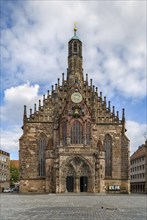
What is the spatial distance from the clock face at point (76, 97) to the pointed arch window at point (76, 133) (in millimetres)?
4542

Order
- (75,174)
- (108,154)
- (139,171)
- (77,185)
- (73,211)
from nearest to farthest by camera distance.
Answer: (73,211) → (77,185) → (75,174) → (108,154) → (139,171)

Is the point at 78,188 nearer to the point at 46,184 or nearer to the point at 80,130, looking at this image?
the point at 46,184

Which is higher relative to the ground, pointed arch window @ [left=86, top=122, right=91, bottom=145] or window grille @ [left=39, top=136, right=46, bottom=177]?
pointed arch window @ [left=86, top=122, right=91, bottom=145]

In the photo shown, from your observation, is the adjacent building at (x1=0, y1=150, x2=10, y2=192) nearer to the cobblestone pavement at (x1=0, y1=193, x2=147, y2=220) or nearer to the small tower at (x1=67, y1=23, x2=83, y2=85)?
the small tower at (x1=67, y1=23, x2=83, y2=85)

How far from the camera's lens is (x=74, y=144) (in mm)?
→ 69750

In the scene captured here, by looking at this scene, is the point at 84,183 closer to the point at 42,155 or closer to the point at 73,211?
the point at 42,155

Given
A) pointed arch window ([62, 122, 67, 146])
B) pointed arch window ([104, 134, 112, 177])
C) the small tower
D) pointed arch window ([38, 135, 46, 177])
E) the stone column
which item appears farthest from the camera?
the small tower

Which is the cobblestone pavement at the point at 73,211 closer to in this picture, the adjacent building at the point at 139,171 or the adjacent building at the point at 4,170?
the adjacent building at the point at 139,171

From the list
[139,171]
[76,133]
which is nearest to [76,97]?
[76,133]

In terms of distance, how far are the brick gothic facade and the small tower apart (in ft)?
0.71

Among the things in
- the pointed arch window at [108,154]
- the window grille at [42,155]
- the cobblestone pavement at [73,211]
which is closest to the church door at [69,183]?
the window grille at [42,155]

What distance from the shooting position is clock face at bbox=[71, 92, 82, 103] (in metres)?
73.4

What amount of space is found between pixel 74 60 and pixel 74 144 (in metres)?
20.1

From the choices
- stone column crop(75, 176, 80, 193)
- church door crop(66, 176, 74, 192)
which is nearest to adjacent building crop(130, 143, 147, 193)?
church door crop(66, 176, 74, 192)
